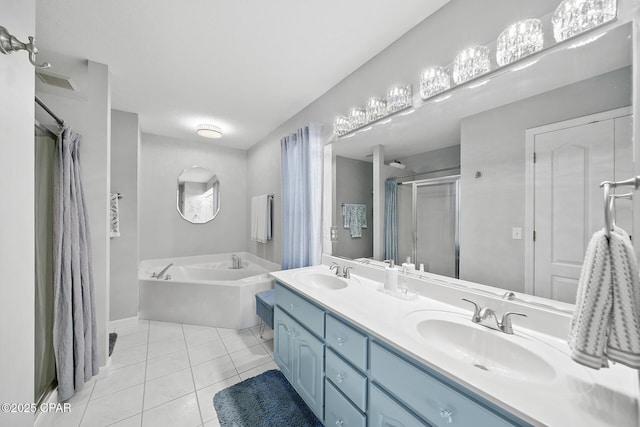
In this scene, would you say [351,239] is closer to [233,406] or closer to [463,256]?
[463,256]

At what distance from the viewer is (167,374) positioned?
1.98 metres

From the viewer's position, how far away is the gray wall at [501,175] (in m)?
0.93

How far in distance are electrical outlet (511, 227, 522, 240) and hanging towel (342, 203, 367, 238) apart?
94 centimetres

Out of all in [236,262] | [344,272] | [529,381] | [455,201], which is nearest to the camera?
[529,381]

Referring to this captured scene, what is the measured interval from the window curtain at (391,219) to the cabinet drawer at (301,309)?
64 cm

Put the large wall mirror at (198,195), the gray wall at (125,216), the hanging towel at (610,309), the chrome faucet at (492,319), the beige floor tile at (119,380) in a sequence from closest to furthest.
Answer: the hanging towel at (610,309) → the chrome faucet at (492,319) → the beige floor tile at (119,380) → the gray wall at (125,216) → the large wall mirror at (198,195)

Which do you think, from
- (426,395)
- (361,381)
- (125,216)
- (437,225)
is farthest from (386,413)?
(125,216)

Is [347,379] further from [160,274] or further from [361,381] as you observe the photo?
[160,274]

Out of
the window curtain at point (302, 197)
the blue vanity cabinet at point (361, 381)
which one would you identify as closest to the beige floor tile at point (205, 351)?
the blue vanity cabinet at point (361, 381)

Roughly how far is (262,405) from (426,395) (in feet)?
4.18

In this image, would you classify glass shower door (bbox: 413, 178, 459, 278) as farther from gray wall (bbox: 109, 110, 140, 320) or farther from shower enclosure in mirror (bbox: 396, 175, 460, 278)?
gray wall (bbox: 109, 110, 140, 320)

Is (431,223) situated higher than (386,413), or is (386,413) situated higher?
(431,223)

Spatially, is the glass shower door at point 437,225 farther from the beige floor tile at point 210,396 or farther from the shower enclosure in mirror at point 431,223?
the beige floor tile at point 210,396

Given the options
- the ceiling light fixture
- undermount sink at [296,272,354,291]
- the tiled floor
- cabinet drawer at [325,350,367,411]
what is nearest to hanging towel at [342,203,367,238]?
undermount sink at [296,272,354,291]
